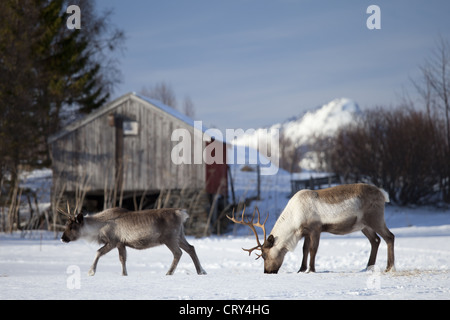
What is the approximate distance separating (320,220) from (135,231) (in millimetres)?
2802

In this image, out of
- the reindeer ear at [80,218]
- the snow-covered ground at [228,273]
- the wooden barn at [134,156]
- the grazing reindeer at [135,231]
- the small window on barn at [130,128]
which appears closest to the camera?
the snow-covered ground at [228,273]

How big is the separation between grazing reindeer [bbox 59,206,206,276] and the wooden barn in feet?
47.9

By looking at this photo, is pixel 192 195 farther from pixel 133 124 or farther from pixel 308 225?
pixel 308 225

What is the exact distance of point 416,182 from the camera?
28359 mm

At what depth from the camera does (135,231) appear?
8.96 m

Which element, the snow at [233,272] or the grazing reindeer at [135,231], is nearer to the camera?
the snow at [233,272]

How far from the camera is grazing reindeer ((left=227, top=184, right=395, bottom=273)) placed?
28.2 ft

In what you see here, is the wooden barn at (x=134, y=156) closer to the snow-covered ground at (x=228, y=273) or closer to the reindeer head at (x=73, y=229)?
the snow-covered ground at (x=228, y=273)

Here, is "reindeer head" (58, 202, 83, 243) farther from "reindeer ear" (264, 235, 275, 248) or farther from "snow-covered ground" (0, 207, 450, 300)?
"reindeer ear" (264, 235, 275, 248)

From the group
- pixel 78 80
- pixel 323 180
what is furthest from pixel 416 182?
pixel 78 80

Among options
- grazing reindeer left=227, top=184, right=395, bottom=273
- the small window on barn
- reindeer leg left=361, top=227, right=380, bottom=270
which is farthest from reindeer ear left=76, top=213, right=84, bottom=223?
the small window on barn

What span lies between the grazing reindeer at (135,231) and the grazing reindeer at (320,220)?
1.19m

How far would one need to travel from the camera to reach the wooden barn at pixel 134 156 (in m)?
24.4

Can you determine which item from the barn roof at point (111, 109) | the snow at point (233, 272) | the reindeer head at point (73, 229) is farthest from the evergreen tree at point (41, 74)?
the reindeer head at point (73, 229)
